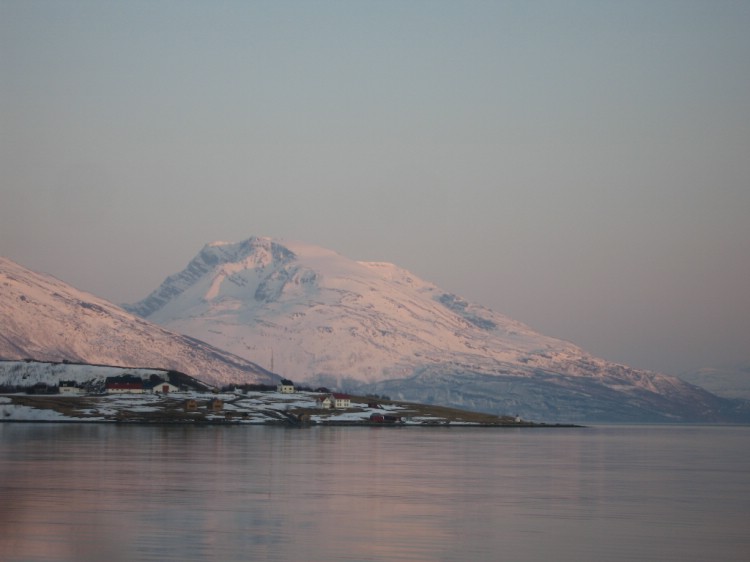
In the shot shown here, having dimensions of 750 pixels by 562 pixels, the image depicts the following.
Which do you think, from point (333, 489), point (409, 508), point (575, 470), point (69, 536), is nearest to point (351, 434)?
point (575, 470)

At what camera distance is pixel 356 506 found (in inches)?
3044

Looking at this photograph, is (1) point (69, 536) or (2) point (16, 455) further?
(2) point (16, 455)

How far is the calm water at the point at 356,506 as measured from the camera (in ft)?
192

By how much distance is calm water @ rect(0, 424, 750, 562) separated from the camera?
58.6 m

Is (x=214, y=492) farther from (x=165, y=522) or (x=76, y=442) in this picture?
(x=76, y=442)

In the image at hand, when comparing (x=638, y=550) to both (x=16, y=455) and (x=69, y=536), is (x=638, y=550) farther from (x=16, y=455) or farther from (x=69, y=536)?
(x=16, y=455)

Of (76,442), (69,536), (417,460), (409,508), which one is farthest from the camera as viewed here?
(76,442)

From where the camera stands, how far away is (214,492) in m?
83.8

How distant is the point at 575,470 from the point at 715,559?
196ft

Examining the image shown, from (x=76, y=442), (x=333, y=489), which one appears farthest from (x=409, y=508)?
(x=76, y=442)

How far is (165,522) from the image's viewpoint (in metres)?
66.8

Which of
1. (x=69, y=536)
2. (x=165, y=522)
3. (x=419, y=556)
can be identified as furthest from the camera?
(x=165, y=522)

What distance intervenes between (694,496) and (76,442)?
83.0 m

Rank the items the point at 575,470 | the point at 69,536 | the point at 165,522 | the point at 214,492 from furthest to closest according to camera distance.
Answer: the point at 575,470 < the point at 214,492 < the point at 165,522 < the point at 69,536
